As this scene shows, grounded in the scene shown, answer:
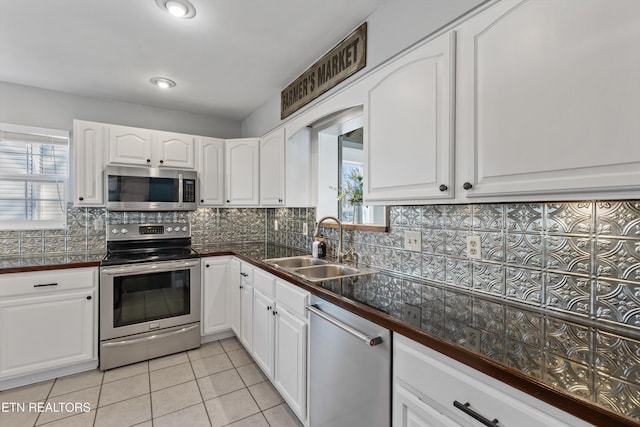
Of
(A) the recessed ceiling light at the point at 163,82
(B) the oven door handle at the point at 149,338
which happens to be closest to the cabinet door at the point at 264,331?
(B) the oven door handle at the point at 149,338

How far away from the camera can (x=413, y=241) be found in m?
1.69

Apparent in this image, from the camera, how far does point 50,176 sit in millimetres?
2764

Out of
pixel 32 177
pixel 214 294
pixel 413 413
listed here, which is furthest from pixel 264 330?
pixel 32 177

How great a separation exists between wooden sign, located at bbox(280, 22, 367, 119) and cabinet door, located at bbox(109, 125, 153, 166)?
137 centimetres

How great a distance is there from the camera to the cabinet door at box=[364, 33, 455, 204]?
1.20m

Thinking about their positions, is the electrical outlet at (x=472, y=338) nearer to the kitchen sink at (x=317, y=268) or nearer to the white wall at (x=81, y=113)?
the kitchen sink at (x=317, y=268)

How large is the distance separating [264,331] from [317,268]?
1.93ft

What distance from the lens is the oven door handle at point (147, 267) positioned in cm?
236

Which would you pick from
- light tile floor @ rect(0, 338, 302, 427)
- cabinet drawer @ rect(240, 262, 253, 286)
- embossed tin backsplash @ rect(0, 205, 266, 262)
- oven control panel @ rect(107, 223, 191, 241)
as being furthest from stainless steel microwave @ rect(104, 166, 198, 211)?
light tile floor @ rect(0, 338, 302, 427)

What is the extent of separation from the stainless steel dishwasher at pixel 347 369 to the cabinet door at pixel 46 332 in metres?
1.93

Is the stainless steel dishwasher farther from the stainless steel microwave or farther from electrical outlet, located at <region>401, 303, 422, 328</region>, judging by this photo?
the stainless steel microwave

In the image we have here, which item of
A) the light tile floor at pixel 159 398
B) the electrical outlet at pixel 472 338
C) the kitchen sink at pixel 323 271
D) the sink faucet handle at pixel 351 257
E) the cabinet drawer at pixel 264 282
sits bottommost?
the light tile floor at pixel 159 398

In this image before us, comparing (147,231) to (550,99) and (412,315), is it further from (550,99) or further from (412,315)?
(550,99)

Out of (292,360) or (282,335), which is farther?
(282,335)
